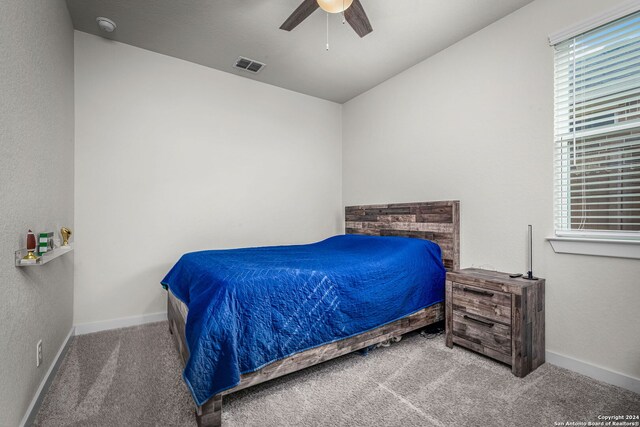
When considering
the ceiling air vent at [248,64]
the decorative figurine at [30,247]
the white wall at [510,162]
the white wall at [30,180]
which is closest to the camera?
the white wall at [30,180]

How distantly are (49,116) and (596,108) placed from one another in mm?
3627

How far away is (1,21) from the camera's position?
1245 millimetres

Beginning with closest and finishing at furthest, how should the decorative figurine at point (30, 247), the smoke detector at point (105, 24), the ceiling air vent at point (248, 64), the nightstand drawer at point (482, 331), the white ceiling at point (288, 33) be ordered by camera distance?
the decorative figurine at point (30, 247)
the nightstand drawer at point (482, 331)
the white ceiling at point (288, 33)
the smoke detector at point (105, 24)
the ceiling air vent at point (248, 64)

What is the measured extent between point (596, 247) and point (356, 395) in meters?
1.80

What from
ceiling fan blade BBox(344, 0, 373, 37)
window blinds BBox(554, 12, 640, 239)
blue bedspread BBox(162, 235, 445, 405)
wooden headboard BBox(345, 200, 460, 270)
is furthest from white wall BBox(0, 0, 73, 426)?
window blinds BBox(554, 12, 640, 239)

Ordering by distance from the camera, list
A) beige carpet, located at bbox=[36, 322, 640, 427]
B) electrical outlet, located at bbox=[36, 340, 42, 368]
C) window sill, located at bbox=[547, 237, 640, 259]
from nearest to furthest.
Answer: beige carpet, located at bbox=[36, 322, 640, 427]
electrical outlet, located at bbox=[36, 340, 42, 368]
window sill, located at bbox=[547, 237, 640, 259]

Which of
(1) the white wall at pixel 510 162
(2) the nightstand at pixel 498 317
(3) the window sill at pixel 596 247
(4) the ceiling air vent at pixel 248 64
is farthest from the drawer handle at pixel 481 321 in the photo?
(4) the ceiling air vent at pixel 248 64

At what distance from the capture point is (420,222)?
117 inches

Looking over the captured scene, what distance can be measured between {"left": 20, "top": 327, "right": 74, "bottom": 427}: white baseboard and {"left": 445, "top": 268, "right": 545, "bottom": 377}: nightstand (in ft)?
8.62

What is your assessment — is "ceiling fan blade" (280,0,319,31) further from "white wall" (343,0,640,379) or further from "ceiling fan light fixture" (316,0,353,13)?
"white wall" (343,0,640,379)

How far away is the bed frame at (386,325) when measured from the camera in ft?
5.25

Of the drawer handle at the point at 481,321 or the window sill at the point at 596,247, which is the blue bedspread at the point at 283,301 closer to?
the drawer handle at the point at 481,321

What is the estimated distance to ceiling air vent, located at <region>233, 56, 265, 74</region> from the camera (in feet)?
10.1

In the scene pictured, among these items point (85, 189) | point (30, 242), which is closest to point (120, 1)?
point (85, 189)
